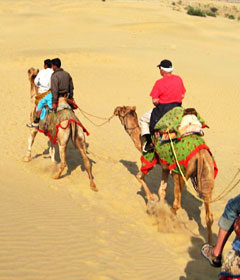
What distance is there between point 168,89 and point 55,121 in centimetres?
285

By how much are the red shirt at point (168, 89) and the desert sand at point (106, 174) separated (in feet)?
7.05

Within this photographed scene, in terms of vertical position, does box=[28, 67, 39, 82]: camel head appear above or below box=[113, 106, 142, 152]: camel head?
above

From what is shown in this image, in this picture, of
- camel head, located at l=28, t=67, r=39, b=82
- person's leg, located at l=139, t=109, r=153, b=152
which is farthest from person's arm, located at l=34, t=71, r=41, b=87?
person's leg, located at l=139, t=109, r=153, b=152

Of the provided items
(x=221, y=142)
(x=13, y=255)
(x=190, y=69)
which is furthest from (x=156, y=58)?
(x=13, y=255)

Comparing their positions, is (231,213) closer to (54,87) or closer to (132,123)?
(132,123)

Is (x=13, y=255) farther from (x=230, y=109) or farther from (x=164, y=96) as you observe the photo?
(x=230, y=109)

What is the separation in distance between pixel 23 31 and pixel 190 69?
18.7 metres

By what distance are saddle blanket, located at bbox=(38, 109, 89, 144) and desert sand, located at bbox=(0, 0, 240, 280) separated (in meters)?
1.06

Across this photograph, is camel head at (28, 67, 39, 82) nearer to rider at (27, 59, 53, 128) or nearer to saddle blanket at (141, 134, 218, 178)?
rider at (27, 59, 53, 128)

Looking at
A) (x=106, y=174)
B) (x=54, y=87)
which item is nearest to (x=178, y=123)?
(x=54, y=87)

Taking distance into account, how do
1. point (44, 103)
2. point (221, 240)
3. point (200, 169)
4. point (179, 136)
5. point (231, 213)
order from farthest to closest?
point (44, 103)
point (179, 136)
point (200, 169)
point (221, 240)
point (231, 213)

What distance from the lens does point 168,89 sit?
7508 millimetres

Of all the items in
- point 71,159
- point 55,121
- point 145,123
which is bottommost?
point 71,159

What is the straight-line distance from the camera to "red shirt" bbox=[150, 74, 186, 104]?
7.51m
